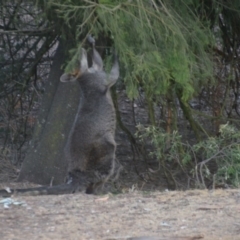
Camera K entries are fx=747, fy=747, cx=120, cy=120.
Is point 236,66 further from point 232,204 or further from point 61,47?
point 232,204

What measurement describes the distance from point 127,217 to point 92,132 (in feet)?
9.05

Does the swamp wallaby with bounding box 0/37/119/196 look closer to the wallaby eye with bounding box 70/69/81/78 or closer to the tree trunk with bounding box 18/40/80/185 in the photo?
the wallaby eye with bounding box 70/69/81/78

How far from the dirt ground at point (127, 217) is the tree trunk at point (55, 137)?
2605mm

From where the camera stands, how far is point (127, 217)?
6.27m

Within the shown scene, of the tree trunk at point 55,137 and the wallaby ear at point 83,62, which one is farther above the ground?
the wallaby ear at point 83,62

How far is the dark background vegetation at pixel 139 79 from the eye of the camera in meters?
7.77

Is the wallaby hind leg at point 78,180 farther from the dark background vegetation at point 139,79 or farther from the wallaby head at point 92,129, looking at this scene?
the dark background vegetation at point 139,79

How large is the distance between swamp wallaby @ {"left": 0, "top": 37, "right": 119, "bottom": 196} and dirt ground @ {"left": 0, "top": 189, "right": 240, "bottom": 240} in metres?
1.38

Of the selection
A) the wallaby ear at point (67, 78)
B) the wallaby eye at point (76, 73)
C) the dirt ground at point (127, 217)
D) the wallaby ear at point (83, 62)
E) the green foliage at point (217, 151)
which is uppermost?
the wallaby ear at point (83, 62)

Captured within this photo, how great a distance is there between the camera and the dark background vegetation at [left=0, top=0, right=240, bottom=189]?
25.5 ft

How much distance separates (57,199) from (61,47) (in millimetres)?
3182

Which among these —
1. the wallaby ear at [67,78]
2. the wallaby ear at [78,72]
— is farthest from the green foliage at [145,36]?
the wallaby ear at [67,78]

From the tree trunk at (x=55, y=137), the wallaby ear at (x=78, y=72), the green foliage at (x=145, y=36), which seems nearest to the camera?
the green foliage at (x=145, y=36)

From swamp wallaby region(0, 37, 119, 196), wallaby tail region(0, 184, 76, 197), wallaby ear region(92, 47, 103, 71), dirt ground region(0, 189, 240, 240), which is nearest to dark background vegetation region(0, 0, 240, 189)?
wallaby ear region(92, 47, 103, 71)
